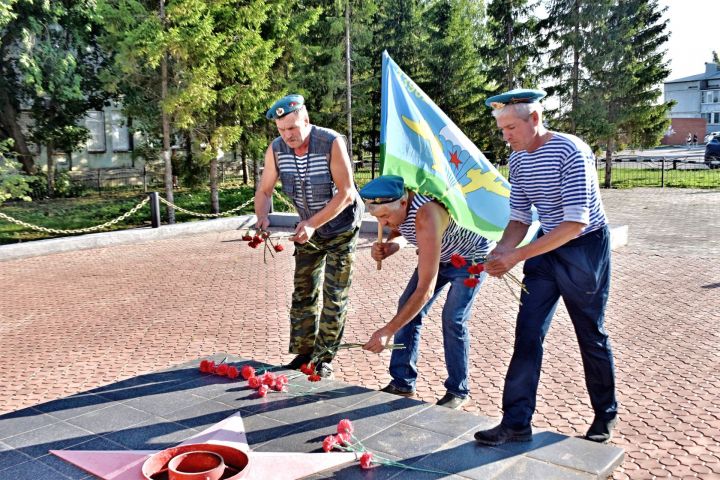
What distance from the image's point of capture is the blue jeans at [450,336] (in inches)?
163

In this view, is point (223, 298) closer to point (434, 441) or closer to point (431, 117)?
point (431, 117)

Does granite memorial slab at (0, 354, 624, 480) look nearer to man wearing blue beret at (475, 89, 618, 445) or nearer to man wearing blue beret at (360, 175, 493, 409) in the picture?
man wearing blue beret at (475, 89, 618, 445)

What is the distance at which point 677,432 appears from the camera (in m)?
4.14

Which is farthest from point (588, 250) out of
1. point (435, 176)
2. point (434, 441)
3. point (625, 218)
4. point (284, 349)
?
point (625, 218)

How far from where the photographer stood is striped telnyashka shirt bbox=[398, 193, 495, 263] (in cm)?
367

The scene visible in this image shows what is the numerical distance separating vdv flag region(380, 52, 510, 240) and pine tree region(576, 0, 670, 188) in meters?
20.7

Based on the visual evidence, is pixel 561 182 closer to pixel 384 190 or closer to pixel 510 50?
pixel 384 190

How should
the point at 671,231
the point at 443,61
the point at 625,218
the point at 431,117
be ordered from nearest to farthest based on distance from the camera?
the point at 431,117
the point at 671,231
the point at 625,218
the point at 443,61

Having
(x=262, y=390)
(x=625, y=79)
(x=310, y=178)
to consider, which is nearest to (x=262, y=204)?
(x=310, y=178)

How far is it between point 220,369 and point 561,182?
7.77 feet

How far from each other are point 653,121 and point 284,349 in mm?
21974

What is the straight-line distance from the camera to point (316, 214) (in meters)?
4.45

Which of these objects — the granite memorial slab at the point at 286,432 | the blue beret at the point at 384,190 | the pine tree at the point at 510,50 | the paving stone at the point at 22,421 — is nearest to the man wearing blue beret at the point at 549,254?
the granite memorial slab at the point at 286,432

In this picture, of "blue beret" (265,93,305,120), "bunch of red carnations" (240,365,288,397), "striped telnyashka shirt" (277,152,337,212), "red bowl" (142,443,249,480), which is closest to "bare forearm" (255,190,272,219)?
"striped telnyashka shirt" (277,152,337,212)
